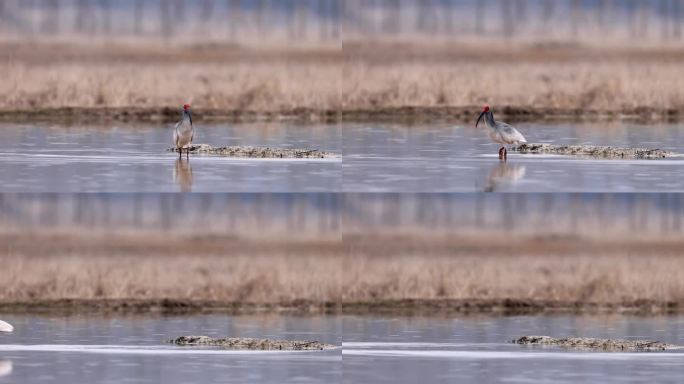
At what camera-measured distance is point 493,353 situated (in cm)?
2147

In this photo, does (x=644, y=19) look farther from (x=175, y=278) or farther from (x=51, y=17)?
(x=51, y=17)

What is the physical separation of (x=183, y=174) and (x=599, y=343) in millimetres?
4272

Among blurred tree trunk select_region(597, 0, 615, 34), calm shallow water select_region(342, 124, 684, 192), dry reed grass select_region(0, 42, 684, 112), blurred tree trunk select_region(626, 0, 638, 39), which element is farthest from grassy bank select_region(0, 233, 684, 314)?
blurred tree trunk select_region(626, 0, 638, 39)

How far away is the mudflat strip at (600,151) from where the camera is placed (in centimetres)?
2437

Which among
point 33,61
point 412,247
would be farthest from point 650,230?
point 33,61

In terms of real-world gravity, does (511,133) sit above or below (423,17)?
below

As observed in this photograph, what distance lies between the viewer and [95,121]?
89.7ft

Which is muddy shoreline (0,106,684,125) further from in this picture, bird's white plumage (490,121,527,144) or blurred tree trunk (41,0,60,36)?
bird's white plumage (490,121,527,144)

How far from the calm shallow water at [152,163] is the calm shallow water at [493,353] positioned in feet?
5.36

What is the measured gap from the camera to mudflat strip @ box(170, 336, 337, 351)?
2183cm

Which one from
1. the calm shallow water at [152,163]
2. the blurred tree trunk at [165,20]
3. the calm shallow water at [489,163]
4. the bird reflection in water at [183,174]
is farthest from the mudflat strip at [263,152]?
the blurred tree trunk at [165,20]

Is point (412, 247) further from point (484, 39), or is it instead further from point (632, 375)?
point (632, 375)

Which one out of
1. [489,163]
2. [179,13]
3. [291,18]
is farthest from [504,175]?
[179,13]

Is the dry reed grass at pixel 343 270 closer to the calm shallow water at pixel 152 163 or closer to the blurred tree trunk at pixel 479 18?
the calm shallow water at pixel 152 163
